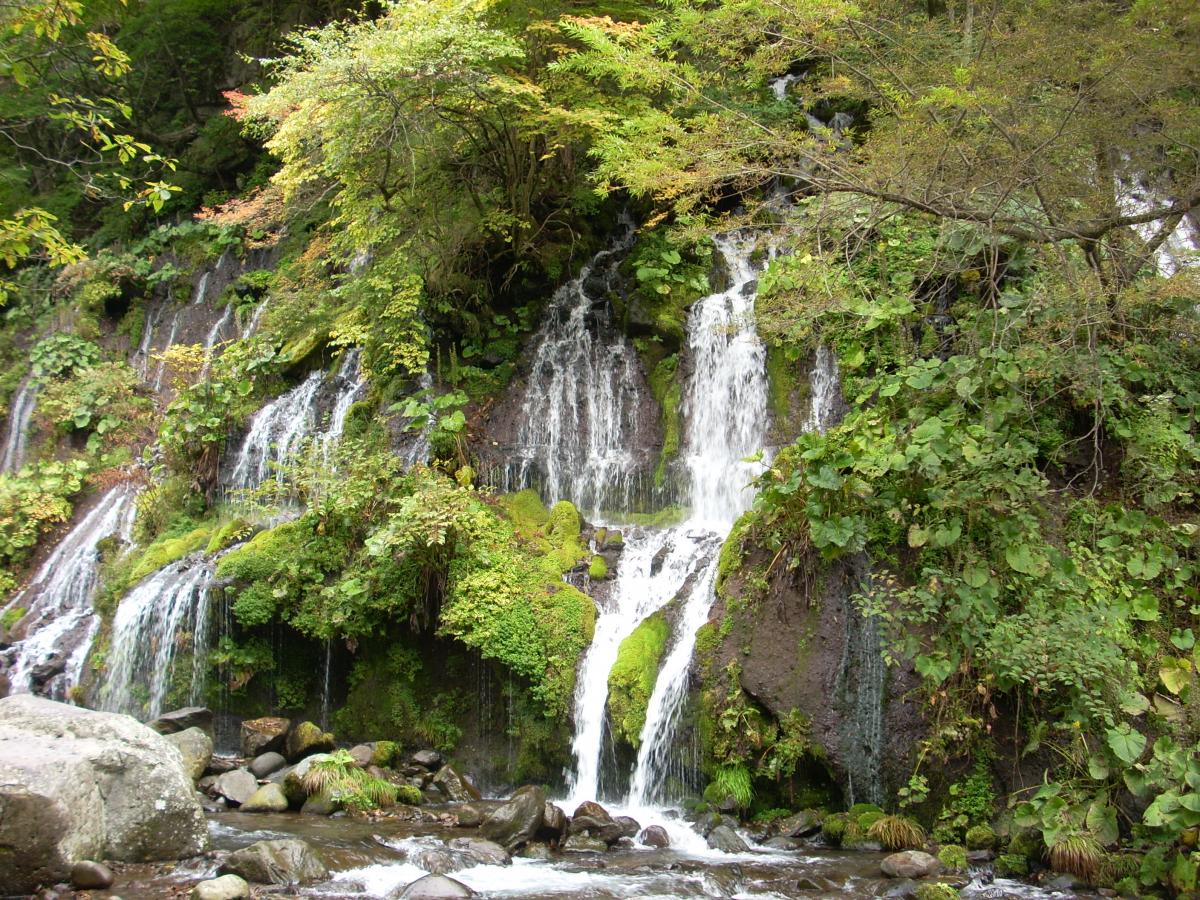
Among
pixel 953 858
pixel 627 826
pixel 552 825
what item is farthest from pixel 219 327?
pixel 953 858

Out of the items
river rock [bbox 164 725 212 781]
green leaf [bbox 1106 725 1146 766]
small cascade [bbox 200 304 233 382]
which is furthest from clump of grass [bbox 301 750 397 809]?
small cascade [bbox 200 304 233 382]

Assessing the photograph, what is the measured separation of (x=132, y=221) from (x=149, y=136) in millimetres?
1965

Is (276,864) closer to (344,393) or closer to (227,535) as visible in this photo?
(227,535)

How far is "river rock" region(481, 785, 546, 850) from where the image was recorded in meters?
6.90

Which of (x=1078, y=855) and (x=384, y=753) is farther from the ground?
(x=1078, y=855)

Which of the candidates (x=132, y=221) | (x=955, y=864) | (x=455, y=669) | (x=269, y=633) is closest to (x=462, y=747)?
(x=455, y=669)

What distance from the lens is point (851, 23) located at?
22.8ft

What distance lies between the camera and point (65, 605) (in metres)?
12.8

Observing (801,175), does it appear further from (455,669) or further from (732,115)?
(455,669)

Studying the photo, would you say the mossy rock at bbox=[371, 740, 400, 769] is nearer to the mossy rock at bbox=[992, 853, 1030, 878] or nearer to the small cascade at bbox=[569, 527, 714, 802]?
the small cascade at bbox=[569, 527, 714, 802]

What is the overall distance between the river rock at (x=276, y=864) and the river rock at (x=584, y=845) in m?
1.80

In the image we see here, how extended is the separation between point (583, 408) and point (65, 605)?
790 centimetres

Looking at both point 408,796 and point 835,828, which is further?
point 408,796

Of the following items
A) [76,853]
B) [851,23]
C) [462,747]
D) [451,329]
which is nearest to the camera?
[76,853]
